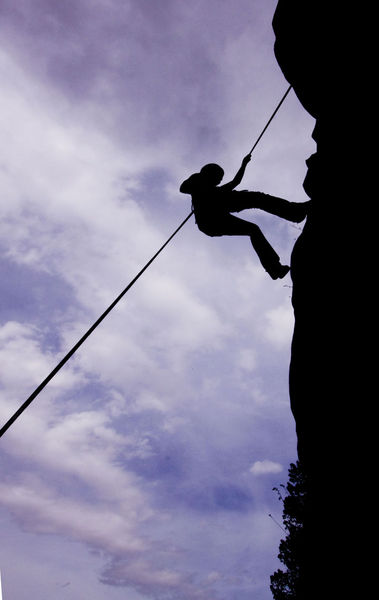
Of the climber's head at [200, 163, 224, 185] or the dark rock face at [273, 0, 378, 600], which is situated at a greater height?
the climber's head at [200, 163, 224, 185]

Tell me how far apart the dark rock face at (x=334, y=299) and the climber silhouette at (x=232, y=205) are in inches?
27.0

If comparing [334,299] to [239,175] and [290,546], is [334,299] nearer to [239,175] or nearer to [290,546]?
[239,175]

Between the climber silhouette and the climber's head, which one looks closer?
the climber silhouette

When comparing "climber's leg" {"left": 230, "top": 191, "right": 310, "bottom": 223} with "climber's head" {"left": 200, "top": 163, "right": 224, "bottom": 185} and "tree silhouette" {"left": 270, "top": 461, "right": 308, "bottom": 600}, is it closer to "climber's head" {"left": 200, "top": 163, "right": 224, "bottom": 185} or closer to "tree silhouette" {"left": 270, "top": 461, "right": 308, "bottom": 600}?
"climber's head" {"left": 200, "top": 163, "right": 224, "bottom": 185}

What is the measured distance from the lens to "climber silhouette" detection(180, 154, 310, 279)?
6.27 m

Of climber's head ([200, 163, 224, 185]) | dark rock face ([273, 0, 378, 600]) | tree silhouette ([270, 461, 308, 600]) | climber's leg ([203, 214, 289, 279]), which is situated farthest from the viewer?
tree silhouette ([270, 461, 308, 600])

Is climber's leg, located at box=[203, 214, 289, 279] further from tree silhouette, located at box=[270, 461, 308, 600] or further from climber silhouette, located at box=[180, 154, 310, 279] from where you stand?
tree silhouette, located at box=[270, 461, 308, 600]

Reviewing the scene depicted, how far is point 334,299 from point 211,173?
3.16 metres

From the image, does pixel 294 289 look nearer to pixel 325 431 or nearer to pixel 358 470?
pixel 325 431

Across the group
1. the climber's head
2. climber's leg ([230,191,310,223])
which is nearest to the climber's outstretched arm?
climber's leg ([230,191,310,223])

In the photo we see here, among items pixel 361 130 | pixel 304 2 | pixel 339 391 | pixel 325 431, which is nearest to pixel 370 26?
pixel 361 130

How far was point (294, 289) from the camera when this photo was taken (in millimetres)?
5422

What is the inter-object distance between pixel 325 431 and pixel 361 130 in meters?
3.28

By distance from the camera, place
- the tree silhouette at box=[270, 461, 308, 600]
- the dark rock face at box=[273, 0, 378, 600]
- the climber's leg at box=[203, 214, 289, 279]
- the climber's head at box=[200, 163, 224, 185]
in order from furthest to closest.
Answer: the tree silhouette at box=[270, 461, 308, 600], the climber's head at box=[200, 163, 224, 185], the climber's leg at box=[203, 214, 289, 279], the dark rock face at box=[273, 0, 378, 600]
